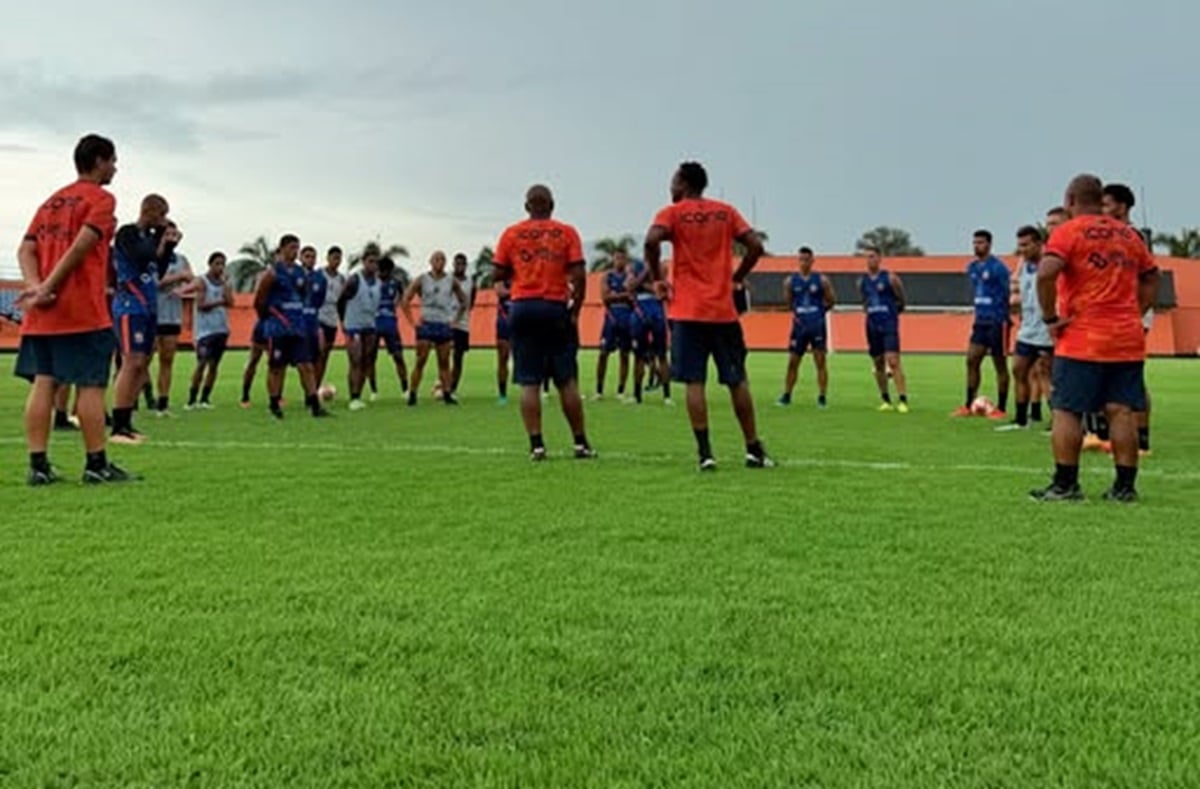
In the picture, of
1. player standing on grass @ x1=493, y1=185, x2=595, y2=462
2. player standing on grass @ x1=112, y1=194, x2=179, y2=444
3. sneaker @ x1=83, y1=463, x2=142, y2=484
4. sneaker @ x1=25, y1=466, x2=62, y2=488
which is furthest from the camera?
player standing on grass @ x1=112, y1=194, x2=179, y2=444

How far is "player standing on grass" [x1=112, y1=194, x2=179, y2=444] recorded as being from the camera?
9891 mm

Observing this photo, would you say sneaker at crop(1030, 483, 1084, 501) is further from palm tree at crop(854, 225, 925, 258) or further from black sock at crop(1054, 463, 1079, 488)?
palm tree at crop(854, 225, 925, 258)

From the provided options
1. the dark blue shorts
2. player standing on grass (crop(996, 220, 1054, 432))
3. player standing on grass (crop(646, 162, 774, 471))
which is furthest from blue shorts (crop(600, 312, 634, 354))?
Answer: player standing on grass (crop(646, 162, 774, 471))

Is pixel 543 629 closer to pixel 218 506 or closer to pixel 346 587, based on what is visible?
pixel 346 587

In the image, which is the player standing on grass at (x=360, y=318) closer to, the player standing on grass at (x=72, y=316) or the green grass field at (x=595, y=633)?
the player standing on grass at (x=72, y=316)

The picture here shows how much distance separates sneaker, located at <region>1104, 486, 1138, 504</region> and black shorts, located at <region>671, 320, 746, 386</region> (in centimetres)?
253

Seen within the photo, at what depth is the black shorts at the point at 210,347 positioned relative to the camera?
49.0 ft

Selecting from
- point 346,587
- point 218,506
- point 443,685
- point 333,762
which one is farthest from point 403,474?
point 333,762

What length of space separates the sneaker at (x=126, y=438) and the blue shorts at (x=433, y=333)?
20.4ft

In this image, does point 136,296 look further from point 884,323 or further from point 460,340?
point 884,323

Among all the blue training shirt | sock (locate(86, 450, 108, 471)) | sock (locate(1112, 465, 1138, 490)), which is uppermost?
the blue training shirt

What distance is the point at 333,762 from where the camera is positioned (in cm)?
259

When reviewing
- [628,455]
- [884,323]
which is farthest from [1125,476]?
[884,323]

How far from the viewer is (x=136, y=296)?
35.7ft
